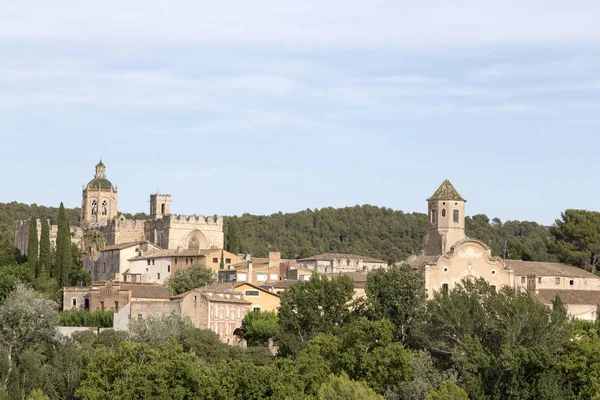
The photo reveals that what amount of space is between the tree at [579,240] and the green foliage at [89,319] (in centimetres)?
3209

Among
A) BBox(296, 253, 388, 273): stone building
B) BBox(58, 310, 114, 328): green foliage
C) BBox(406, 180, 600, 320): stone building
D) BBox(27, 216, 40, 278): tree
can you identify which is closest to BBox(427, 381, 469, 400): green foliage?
BBox(406, 180, 600, 320): stone building

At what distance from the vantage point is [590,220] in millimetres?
92438

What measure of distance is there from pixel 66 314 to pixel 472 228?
6224cm

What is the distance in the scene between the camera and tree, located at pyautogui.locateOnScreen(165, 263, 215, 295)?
81.3 metres

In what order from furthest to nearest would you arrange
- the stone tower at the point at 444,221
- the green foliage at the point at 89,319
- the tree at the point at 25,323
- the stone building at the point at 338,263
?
the stone building at the point at 338,263
the stone tower at the point at 444,221
the green foliage at the point at 89,319
the tree at the point at 25,323

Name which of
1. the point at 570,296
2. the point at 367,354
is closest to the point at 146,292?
the point at 570,296

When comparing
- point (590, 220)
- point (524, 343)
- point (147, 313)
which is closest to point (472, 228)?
point (590, 220)

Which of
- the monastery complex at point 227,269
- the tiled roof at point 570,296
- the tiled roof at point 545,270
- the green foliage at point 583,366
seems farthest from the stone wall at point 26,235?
the green foliage at point 583,366

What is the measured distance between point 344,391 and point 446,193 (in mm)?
Answer: 29305

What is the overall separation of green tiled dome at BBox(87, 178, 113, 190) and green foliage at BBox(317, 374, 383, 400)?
63470mm

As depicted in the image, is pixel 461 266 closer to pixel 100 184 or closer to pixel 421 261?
pixel 421 261

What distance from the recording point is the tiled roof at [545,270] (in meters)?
79.4

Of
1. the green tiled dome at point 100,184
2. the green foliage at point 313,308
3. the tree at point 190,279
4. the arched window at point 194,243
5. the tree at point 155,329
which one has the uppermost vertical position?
the green tiled dome at point 100,184

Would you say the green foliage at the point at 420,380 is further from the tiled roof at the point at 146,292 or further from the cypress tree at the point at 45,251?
the cypress tree at the point at 45,251
